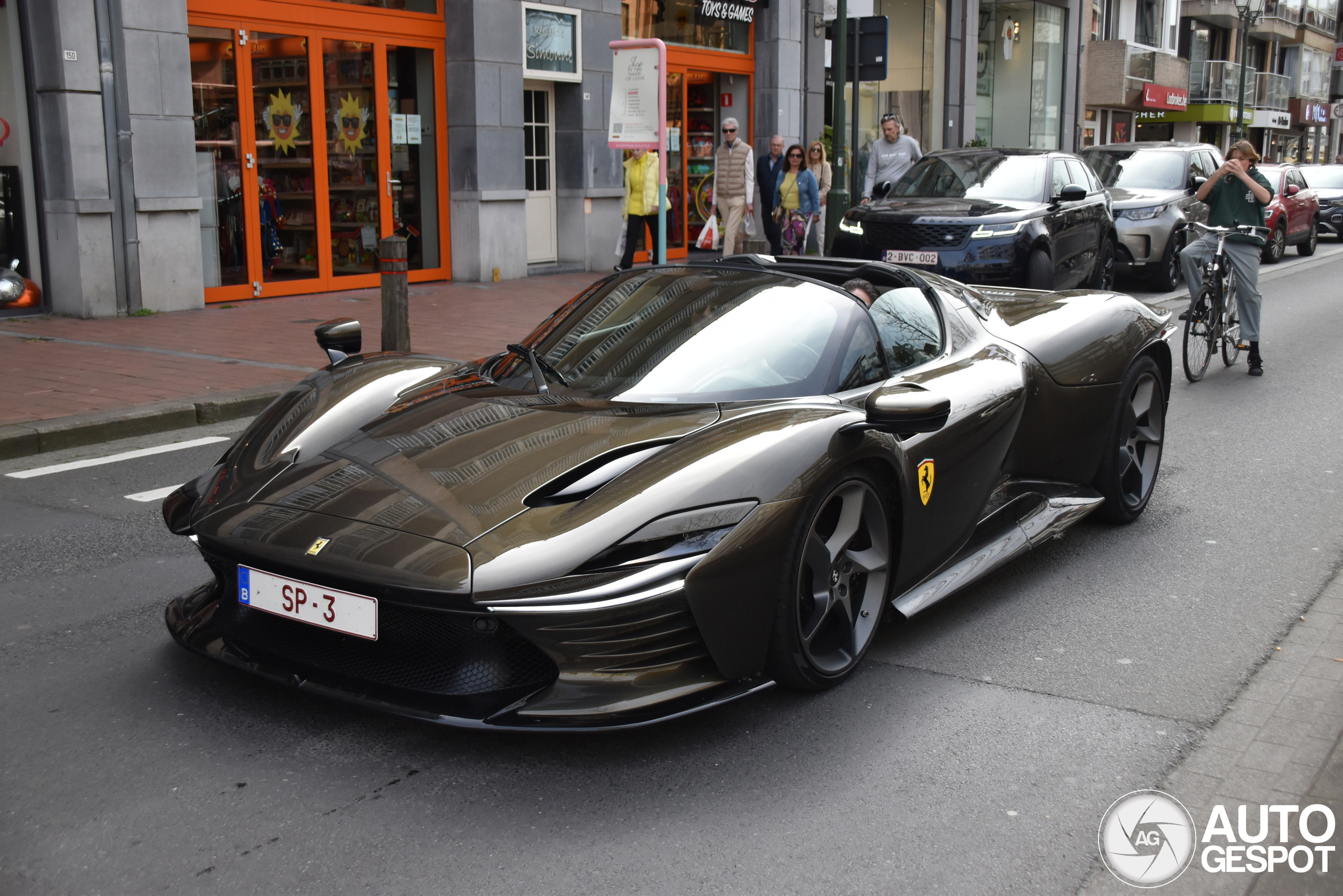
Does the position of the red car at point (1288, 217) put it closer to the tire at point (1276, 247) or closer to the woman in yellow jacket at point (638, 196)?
the tire at point (1276, 247)

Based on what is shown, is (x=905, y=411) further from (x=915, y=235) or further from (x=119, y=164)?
(x=119, y=164)

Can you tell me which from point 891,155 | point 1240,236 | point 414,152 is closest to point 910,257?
point 1240,236

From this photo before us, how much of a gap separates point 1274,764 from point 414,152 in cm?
1381

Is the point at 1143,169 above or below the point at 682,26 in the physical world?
below

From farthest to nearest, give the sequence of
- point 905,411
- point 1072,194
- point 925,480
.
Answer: point 1072,194
point 925,480
point 905,411

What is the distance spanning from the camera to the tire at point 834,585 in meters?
3.37

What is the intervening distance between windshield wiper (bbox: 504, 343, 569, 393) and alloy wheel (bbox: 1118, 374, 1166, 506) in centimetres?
252

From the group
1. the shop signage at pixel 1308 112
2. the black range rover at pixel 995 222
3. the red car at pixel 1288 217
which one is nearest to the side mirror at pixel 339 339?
the black range rover at pixel 995 222

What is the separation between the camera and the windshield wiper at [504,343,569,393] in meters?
4.04

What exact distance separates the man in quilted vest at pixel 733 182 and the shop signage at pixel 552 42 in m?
2.29

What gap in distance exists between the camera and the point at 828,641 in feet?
12.1

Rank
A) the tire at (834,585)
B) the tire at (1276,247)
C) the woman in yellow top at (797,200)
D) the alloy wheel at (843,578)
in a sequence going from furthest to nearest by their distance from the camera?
1. the tire at (1276,247)
2. the woman in yellow top at (797,200)
3. the alloy wheel at (843,578)
4. the tire at (834,585)

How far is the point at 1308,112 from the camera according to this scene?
6088cm

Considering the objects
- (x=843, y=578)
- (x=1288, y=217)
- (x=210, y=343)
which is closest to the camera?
(x=843, y=578)
